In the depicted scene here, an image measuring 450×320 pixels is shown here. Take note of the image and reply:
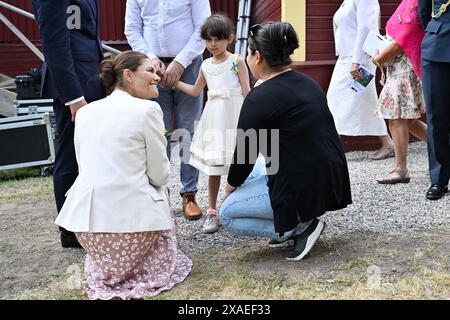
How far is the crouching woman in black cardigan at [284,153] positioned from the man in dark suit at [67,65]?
1.01m

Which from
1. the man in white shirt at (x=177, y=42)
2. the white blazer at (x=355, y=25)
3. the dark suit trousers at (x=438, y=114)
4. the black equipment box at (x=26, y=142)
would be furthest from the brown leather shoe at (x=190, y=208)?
the black equipment box at (x=26, y=142)

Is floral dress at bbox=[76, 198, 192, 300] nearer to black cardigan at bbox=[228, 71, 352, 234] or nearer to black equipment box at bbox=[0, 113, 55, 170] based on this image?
black cardigan at bbox=[228, 71, 352, 234]

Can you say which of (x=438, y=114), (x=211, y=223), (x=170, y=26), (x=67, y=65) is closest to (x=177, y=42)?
(x=170, y=26)

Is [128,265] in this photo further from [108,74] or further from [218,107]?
[218,107]

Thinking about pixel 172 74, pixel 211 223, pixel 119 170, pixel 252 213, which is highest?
pixel 172 74

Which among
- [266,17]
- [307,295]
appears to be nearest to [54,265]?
[307,295]

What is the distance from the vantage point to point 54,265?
3.34 meters

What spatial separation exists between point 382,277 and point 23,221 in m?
2.94

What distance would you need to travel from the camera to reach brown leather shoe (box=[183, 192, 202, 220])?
13.5 feet

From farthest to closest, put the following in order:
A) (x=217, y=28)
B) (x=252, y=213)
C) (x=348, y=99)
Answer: (x=348, y=99) → (x=217, y=28) → (x=252, y=213)

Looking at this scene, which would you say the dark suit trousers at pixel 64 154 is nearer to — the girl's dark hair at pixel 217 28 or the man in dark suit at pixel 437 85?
the girl's dark hair at pixel 217 28

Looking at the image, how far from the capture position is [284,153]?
2992 mm

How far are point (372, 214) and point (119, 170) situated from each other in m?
1.93

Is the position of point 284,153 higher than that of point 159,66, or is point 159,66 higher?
point 159,66
